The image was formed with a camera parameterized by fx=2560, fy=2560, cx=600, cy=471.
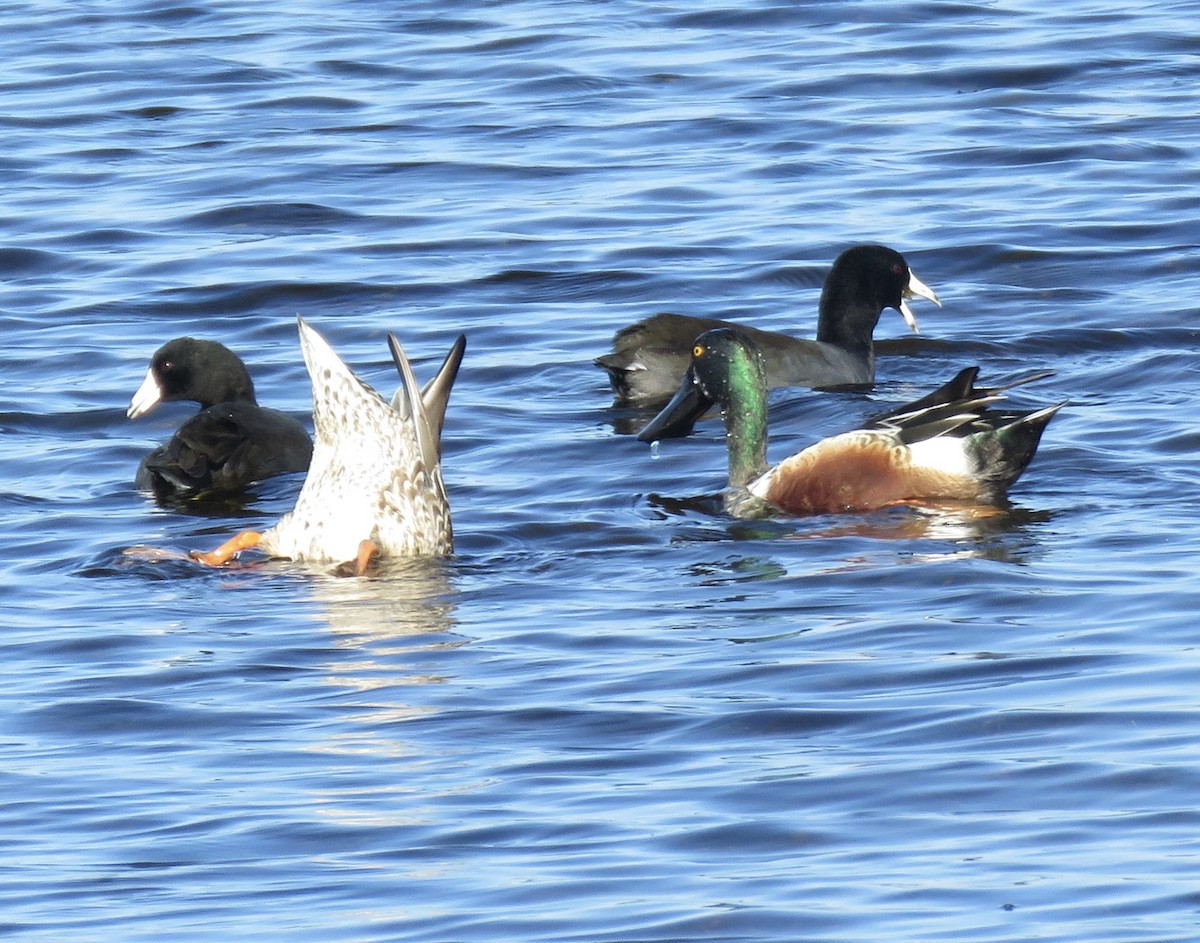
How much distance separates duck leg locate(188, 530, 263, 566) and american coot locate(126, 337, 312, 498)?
57.3 inches

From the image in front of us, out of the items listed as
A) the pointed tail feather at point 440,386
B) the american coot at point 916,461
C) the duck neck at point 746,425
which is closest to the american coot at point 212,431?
the pointed tail feather at point 440,386

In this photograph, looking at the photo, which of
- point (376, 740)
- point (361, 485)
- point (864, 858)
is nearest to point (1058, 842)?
point (864, 858)

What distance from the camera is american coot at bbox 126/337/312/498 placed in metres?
10.9

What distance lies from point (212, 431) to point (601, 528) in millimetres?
2034

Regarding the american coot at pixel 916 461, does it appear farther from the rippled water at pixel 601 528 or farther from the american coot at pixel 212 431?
the american coot at pixel 212 431

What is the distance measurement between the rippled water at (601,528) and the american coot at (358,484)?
19 centimetres

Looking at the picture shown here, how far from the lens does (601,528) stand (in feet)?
32.7

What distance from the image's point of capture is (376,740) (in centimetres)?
696

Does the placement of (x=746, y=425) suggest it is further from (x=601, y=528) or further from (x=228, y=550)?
(x=228, y=550)

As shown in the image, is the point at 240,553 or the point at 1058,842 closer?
the point at 1058,842

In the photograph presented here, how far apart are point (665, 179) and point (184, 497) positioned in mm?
6826

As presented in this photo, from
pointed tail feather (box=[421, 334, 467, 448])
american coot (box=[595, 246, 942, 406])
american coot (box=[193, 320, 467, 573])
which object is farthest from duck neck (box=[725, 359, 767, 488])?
american coot (box=[193, 320, 467, 573])

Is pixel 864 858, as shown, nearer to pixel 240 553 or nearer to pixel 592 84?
pixel 240 553

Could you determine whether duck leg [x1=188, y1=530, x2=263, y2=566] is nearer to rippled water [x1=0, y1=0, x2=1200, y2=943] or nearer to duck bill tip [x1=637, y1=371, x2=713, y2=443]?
rippled water [x1=0, y1=0, x2=1200, y2=943]
